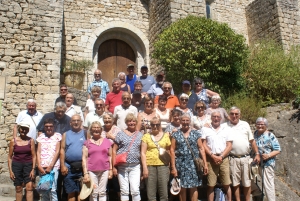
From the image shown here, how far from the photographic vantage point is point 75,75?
9.21 metres

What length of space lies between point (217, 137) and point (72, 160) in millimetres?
2326

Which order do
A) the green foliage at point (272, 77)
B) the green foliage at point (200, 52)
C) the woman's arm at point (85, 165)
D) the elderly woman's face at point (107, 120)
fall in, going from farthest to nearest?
the green foliage at point (272, 77) → the green foliage at point (200, 52) → the elderly woman's face at point (107, 120) → the woman's arm at point (85, 165)

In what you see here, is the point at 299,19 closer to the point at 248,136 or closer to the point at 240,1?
the point at 240,1

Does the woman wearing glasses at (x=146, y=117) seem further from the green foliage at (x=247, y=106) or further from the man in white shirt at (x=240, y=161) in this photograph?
the green foliage at (x=247, y=106)

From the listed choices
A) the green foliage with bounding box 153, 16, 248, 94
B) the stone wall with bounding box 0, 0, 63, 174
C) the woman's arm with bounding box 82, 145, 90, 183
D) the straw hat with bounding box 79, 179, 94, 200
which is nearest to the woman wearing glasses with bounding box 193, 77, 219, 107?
the green foliage with bounding box 153, 16, 248, 94

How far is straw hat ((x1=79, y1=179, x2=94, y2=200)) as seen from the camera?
13.2 feet

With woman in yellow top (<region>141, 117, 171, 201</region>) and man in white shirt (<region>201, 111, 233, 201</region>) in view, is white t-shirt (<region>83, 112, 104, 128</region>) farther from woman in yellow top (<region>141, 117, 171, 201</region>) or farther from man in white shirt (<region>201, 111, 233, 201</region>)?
man in white shirt (<region>201, 111, 233, 201</region>)

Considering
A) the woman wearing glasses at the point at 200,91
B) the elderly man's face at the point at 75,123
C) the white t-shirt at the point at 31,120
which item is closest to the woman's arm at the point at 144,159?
the elderly man's face at the point at 75,123

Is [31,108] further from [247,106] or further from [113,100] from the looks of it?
[247,106]

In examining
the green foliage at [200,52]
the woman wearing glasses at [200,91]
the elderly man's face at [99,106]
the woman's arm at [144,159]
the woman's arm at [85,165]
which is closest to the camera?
the woman's arm at [85,165]

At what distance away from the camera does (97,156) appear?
4.25 meters

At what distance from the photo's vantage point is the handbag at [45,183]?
4148 mm

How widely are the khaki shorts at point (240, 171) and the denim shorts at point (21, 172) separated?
3.24 meters

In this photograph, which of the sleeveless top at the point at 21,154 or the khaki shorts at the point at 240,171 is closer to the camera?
the sleeveless top at the point at 21,154
